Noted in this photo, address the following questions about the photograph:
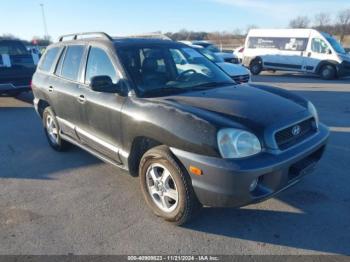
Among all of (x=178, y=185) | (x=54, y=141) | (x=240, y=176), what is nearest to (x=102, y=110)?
(x=178, y=185)

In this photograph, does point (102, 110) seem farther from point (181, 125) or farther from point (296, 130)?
point (296, 130)

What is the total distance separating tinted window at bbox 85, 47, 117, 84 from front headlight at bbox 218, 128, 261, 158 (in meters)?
1.56

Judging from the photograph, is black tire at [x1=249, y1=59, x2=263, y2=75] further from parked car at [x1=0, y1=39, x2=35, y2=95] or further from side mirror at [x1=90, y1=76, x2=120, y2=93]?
side mirror at [x1=90, y1=76, x2=120, y2=93]

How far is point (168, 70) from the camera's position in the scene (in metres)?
4.01

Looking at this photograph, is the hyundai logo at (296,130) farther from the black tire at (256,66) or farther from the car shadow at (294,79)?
the black tire at (256,66)

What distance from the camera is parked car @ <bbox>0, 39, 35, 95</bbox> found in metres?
9.39

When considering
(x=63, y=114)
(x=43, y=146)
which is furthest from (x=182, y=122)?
(x=43, y=146)

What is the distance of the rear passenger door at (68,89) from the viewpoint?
14.5ft

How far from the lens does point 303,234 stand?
309 centimetres

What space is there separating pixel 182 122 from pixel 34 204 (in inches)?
86.4

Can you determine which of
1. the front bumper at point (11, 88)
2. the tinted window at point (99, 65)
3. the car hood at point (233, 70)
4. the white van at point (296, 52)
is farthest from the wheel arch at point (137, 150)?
the white van at point (296, 52)

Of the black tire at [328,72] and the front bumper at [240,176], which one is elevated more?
the front bumper at [240,176]

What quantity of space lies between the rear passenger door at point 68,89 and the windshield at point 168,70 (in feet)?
3.08

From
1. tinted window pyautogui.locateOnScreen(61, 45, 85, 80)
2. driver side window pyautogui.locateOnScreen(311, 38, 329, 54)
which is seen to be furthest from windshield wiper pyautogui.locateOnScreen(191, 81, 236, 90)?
driver side window pyautogui.locateOnScreen(311, 38, 329, 54)
